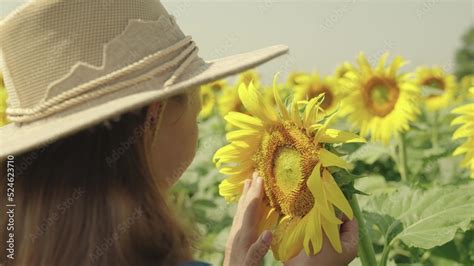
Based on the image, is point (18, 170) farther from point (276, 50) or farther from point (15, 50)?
point (276, 50)

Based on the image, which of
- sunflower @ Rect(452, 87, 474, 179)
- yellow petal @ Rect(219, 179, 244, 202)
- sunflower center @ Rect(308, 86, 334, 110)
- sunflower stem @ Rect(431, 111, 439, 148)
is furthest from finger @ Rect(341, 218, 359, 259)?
sunflower center @ Rect(308, 86, 334, 110)

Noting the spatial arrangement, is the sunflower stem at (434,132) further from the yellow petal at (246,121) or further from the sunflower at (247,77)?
the yellow petal at (246,121)

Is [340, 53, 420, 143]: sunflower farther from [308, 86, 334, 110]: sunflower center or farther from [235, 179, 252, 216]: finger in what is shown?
[235, 179, 252, 216]: finger

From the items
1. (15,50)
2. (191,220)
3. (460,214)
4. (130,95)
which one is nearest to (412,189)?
(460,214)

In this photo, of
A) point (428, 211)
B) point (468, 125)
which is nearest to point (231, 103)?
point (468, 125)

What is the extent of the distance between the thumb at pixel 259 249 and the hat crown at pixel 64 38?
342 mm

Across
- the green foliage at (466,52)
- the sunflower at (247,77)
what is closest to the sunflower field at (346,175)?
the sunflower at (247,77)

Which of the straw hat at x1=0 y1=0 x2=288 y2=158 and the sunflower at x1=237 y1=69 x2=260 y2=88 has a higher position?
the straw hat at x1=0 y1=0 x2=288 y2=158

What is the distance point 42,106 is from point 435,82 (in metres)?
3.18

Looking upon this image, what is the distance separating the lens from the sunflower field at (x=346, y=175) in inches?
49.5

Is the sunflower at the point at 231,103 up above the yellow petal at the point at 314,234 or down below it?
below

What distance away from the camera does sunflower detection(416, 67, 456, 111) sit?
12.9ft

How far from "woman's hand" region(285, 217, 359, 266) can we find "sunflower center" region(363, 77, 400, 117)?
1.75m

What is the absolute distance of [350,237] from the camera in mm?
1281
